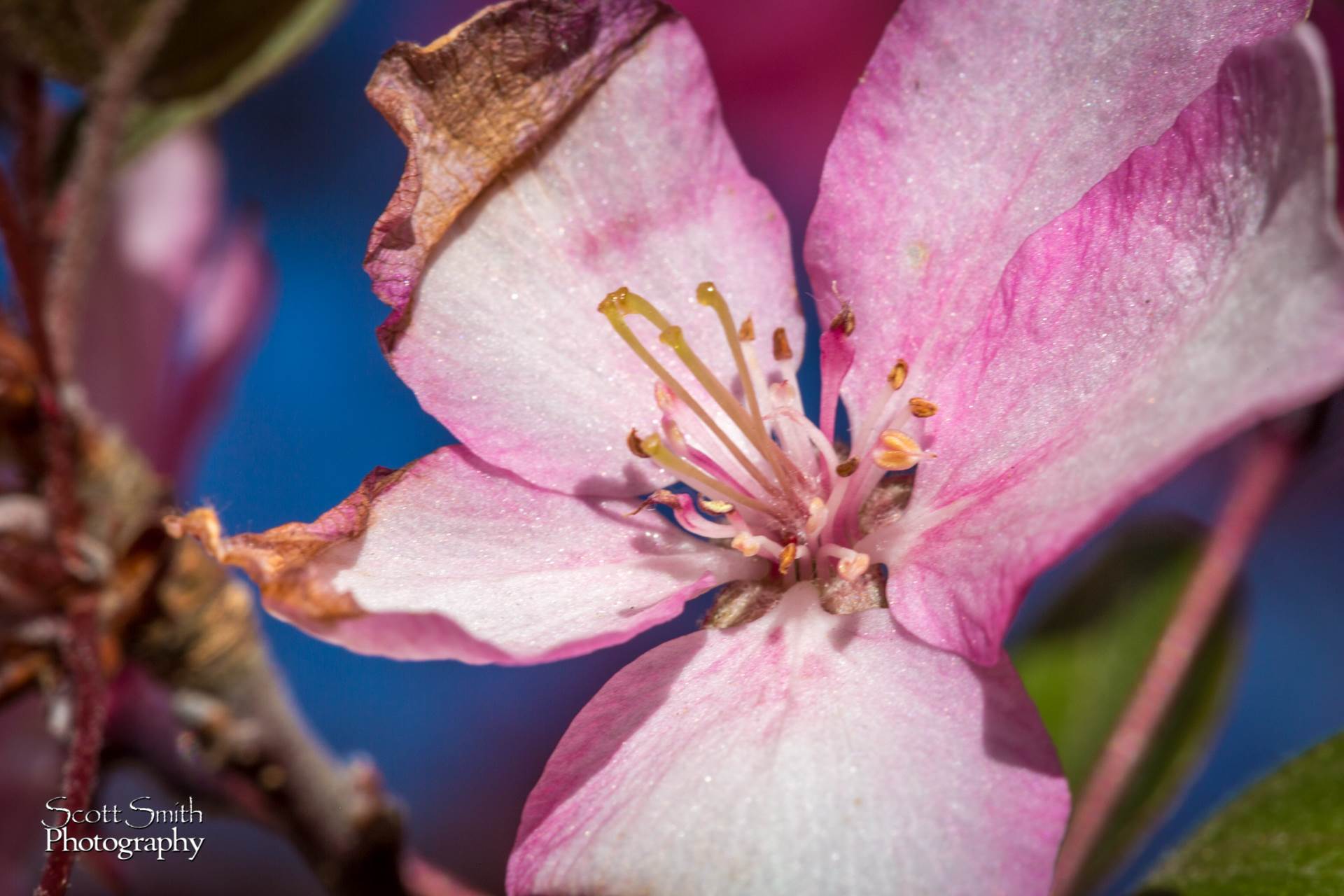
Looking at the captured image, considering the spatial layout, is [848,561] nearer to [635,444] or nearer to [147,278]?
[635,444]

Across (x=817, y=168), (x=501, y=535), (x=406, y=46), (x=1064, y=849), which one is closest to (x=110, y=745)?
(x=501, y=535)

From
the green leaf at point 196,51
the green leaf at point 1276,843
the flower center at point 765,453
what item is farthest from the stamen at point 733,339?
the green leaf at point 196,51

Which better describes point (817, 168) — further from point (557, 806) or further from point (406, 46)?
point (557, 806)

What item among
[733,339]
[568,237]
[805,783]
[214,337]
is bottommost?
[805,783]

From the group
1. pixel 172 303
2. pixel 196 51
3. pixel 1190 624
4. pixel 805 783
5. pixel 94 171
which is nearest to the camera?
pixel 805 783

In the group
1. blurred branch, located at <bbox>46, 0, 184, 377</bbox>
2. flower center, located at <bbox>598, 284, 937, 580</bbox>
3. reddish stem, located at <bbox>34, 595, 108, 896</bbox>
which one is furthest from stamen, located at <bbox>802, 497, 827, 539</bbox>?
blurred branch, located at <bbox>46, 0, 184, 377</bbox>

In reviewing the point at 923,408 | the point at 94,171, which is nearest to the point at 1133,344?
the point at 923,408

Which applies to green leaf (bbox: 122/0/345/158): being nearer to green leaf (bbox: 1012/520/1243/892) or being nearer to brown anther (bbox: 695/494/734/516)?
brown anther (bbox: 695/494/734/516)

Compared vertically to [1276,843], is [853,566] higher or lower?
higher
